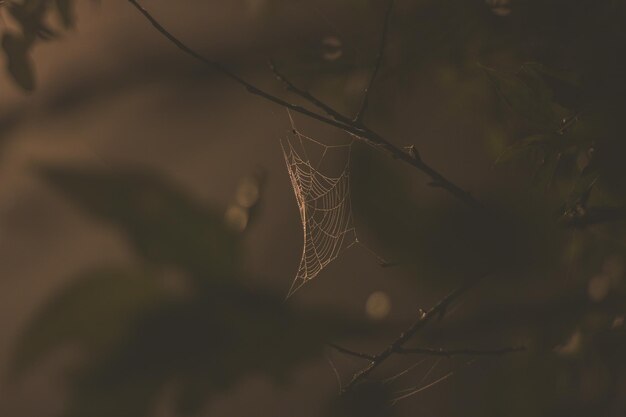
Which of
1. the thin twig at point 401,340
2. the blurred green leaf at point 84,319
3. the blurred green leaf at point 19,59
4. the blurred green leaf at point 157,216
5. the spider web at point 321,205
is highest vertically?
the spider web at point 321,205

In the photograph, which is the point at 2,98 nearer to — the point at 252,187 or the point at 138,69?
the point at 138,69

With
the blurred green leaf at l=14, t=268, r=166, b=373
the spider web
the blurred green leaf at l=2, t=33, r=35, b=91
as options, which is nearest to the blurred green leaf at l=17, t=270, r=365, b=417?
the blurred green leaf at l=14, t=268, r=166, b=373

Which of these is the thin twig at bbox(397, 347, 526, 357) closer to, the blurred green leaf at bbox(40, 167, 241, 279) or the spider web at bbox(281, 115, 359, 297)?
the blurred green leaf at bbox(40, 167, 241, 279)

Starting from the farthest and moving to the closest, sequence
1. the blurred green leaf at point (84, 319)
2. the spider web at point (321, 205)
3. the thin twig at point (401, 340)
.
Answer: the spider web at point (321, 205) < the thin twig at point (401, 340) < the blurred green leaf at point (84, 319)

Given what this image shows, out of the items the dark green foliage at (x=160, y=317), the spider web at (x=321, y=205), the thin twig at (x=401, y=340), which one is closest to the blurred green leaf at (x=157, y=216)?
the dark green foliage at (x=160, y=317)

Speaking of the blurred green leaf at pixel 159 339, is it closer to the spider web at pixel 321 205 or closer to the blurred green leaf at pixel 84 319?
the blurred green leaf at pixel 84 319

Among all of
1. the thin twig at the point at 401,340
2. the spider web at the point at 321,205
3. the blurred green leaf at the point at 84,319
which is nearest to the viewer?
the blurred green leaf at the point at 84,319

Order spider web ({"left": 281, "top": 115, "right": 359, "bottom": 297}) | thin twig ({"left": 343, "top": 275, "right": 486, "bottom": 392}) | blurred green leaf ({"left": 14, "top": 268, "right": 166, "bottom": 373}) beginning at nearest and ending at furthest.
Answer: blurred green leaf ({"left": 14, "top": 268, "right": 166, "bottom": 373})
thin twig ({"left": 343, "top": 275, "right": 486, "bottom": 392})
spider web ({"left": 281, "top": 115, "right": 359, "bottom": 297})

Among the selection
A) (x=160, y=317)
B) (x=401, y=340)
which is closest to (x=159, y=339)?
(x=160, y=317)

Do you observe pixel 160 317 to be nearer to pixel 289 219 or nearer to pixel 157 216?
pixel 157 216

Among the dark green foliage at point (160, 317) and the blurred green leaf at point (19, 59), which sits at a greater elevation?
the blurred green leaf at point (19, 59)

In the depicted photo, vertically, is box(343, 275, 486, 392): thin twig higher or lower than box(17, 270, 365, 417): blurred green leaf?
higher
